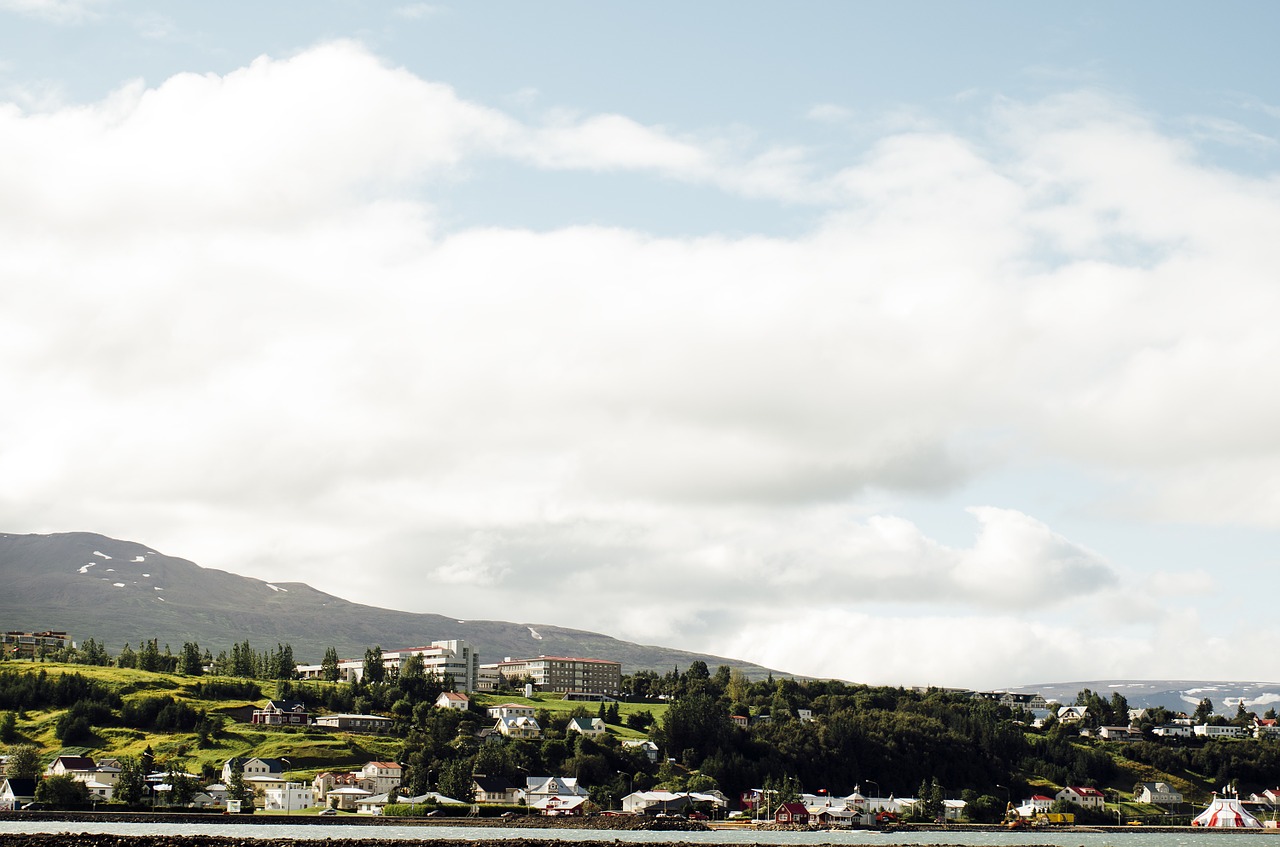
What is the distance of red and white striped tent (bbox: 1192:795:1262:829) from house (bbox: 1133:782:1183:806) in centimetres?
1773

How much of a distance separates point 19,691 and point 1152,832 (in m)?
117

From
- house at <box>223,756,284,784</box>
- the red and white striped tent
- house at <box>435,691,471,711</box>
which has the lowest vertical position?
the red and white striped tent

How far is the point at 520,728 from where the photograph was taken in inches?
6245

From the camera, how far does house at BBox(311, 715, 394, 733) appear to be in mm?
152650

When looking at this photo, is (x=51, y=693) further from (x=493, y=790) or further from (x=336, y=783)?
(x=493, y=790)

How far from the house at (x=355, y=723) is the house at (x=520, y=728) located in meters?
13.1

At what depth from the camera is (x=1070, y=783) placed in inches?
6314

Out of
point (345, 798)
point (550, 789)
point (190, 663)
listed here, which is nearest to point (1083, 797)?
point (550, 789)

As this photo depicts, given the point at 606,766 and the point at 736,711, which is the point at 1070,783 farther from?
the point at 606,766

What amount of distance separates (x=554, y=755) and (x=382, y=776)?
67.6ft

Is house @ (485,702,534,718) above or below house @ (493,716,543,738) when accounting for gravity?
above

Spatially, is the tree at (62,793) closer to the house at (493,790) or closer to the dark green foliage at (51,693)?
the house at (493,790)

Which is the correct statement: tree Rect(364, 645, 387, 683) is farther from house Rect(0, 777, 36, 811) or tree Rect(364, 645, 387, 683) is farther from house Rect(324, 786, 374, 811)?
house Rect(0, 777, 36, 811)

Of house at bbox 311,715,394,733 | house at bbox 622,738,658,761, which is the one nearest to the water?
house at bbox 622,738,658,761
